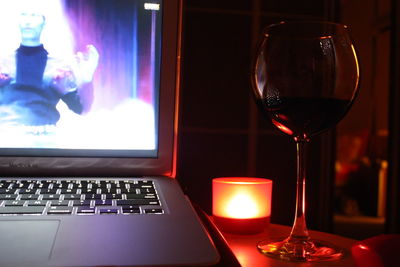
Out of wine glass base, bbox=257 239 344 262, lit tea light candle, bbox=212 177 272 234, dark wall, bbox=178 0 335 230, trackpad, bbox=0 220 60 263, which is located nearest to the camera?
trackpad, bbox=0 220 60 263

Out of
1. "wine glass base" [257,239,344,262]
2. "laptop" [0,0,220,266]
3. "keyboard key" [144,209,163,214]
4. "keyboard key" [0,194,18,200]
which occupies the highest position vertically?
"laptop" [0,0,220,266]

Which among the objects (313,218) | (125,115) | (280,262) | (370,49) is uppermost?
(370,49)

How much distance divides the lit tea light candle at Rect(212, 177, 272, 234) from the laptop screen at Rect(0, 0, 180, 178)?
0.36 feet

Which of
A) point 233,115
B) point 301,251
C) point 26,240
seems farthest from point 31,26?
point 233,115

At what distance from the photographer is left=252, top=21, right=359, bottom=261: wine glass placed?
0.47 meters

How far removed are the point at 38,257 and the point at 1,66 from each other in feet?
1.22

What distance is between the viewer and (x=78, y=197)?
1.66 feet

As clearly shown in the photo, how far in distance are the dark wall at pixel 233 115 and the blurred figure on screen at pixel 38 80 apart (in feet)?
2.05

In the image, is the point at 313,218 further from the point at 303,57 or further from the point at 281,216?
the point at 303,57

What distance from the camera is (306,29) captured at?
1.65ft

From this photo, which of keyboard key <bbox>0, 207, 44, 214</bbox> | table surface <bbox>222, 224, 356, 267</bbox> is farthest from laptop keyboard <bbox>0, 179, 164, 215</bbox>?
table surface <bbox>222, 224, 356, 267</bbox>

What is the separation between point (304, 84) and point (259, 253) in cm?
19

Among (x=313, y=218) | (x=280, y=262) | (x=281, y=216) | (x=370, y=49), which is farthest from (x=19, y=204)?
(x=370, y=49)

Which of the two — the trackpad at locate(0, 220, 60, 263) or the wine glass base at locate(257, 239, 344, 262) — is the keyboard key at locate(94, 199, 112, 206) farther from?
the wine glass base at locate(257, 239, 344, 262)
